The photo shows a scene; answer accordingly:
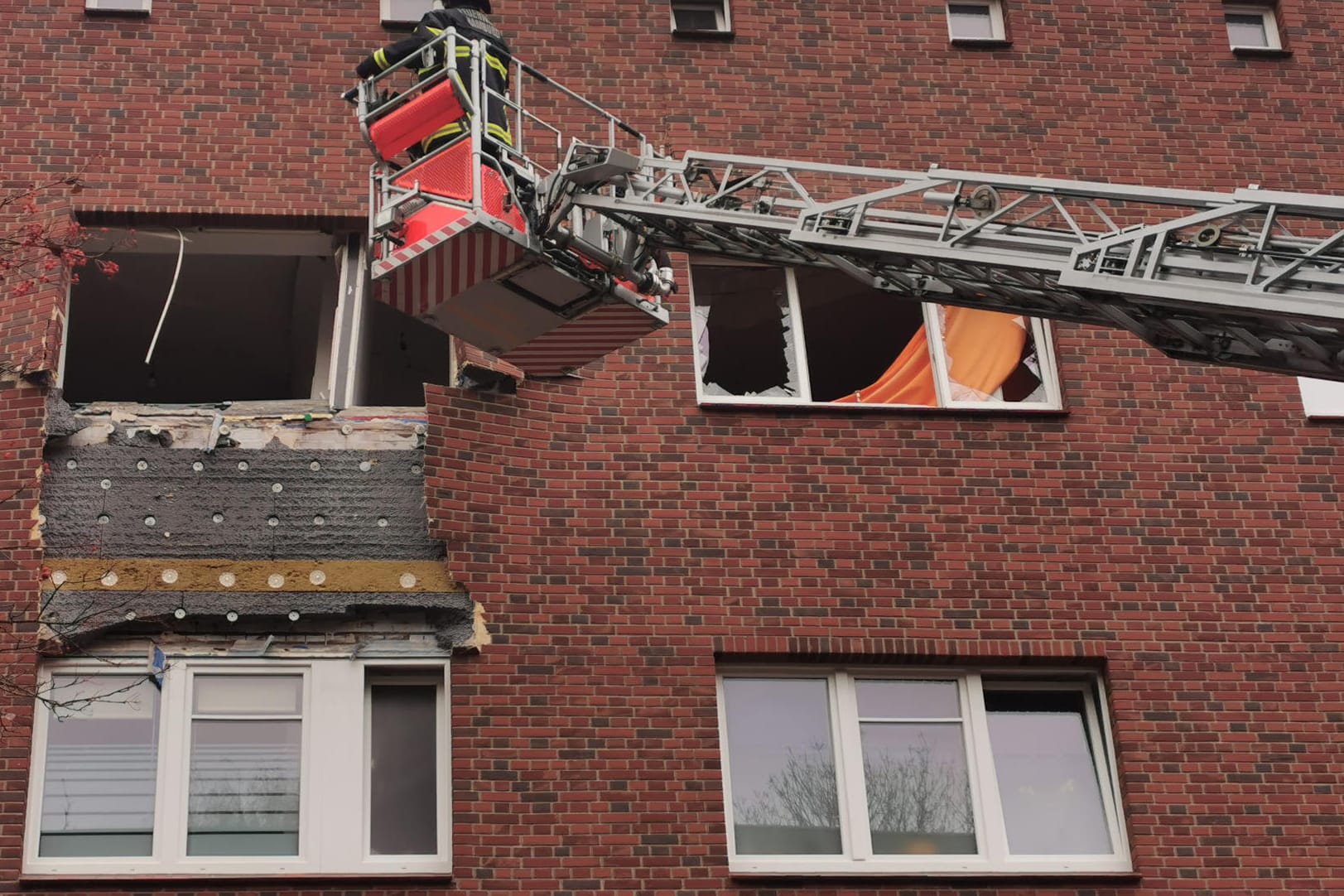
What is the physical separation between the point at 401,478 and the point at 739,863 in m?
3.19

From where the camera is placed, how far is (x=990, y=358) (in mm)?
13531

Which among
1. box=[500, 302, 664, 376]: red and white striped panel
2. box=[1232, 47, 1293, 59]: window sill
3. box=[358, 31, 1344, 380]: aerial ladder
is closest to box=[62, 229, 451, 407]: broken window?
box=[500, 302, 664, 376]: red and white striped panel

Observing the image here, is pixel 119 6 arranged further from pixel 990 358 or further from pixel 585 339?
pixel 990 358

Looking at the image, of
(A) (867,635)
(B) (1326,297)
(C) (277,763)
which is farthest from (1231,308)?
(C) (277,763)

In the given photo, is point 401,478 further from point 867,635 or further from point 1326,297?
point 1326,297

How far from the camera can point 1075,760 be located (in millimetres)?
12281

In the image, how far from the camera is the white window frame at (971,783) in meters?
11.6

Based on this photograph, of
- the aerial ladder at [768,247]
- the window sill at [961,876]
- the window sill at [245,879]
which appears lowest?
the window sill at [961,876]

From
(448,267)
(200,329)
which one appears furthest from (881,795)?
(200,329)

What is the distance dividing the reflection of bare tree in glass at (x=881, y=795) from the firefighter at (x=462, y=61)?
13.7 ft

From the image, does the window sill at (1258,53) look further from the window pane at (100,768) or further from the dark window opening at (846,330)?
the window pane at (100,768)

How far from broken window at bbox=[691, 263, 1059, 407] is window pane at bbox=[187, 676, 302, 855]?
11.5ft

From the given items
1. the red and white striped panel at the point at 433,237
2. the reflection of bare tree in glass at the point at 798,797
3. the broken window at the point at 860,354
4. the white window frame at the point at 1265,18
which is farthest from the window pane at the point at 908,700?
the white window frame at the point at 1265,18

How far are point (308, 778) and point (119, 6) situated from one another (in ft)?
19.5
